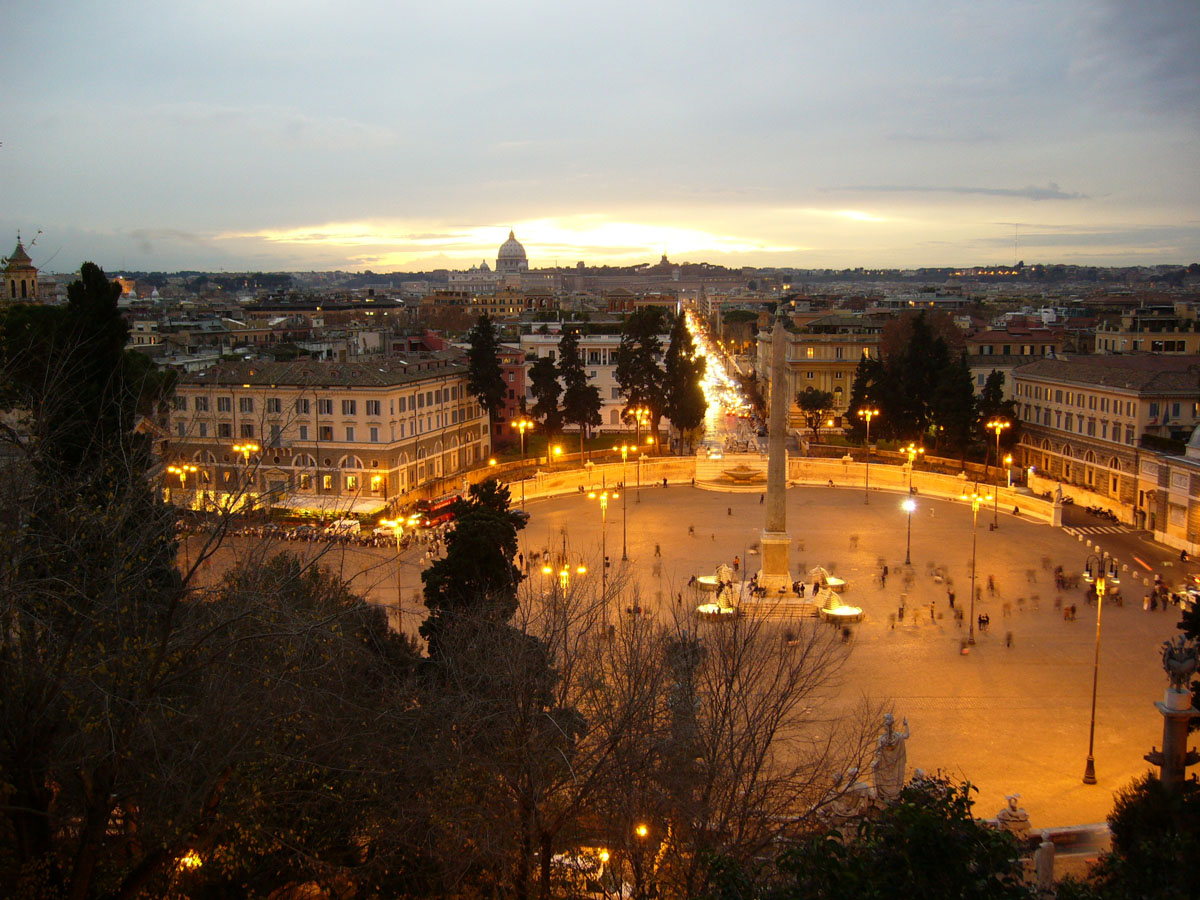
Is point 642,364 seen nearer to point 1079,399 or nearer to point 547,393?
point 547,393

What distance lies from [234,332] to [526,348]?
28713 millimetres

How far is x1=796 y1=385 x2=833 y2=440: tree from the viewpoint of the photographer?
62.4 meters

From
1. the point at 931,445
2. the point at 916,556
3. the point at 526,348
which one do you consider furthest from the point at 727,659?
the point at 526,348

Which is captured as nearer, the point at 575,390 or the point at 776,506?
the point at 776,506

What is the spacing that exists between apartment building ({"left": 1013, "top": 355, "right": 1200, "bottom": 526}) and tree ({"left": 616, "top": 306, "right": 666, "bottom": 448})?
59.6 ft

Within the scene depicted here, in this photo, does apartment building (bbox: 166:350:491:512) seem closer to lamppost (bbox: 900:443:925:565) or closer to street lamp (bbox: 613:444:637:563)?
street lamp (bbox: 613:444:637:563)

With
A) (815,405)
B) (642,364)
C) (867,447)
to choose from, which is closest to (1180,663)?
(867,447)

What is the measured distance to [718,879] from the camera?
26.9 ft

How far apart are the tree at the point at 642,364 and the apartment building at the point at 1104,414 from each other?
18.2 metres

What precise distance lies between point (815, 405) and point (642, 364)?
14182 mm

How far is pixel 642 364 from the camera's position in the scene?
53.1 m

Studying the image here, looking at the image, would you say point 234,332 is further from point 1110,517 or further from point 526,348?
point 1110,517

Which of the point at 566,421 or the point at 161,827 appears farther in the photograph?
the point at 566,421

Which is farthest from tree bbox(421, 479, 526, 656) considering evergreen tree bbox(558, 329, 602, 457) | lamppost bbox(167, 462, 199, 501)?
evergreen tree bbox(558, 329, 602, 457)
